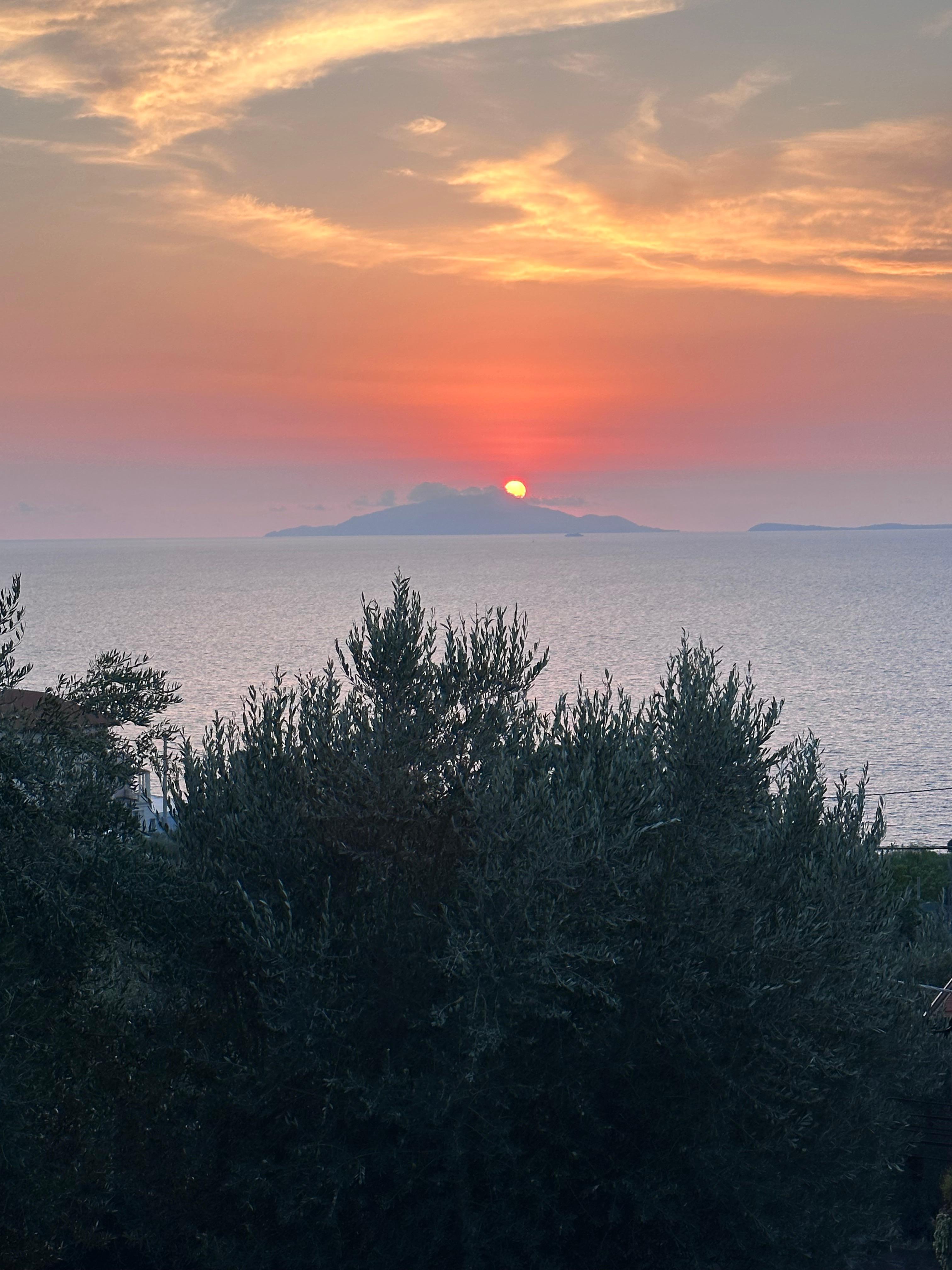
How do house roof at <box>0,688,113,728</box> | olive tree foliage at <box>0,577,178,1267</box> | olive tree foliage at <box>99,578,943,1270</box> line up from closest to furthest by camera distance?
olive tree foliage at <box>0,577,178,1267</box>
house roof at <box>0,688,113,728</box>
olive tree foliage at <box>99,578,943,1270</box>

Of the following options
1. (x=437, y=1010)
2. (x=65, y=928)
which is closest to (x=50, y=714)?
(x=65, y=928)

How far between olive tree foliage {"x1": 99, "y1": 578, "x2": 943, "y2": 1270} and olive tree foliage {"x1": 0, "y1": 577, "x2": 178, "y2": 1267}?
89 centimetres

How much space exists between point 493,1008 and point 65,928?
17.9ft

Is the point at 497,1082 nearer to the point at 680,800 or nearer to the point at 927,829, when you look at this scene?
the point at 680,800

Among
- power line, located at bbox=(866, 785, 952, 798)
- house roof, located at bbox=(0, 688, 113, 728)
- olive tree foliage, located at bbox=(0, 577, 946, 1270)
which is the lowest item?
power line, located at bbox=(866, 785, 952, 798)

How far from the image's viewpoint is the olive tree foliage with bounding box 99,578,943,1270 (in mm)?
15430

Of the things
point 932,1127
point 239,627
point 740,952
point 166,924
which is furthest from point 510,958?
point 239,627

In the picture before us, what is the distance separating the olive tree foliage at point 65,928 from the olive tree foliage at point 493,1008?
890mm

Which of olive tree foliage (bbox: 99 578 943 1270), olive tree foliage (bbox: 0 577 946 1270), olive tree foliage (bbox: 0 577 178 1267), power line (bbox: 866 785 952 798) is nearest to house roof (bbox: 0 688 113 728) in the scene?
olive tree foliage (bbox: 0 577 178 1267)

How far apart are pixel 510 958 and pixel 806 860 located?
591 cm

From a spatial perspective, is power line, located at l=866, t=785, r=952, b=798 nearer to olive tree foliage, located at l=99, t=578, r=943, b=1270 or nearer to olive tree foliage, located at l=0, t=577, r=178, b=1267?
olive tree foliage, located at l=99, t=578, r=943, b=1270

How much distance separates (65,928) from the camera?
1487 centimetres

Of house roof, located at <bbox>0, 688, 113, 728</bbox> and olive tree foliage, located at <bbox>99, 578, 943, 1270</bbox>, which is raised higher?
house roof, located at <bbox>0, 688, 113, 728</bbox>

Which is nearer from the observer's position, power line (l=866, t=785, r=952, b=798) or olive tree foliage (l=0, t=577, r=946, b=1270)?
olive tree foliage (l=0, t=577, r=946, b=1270)
